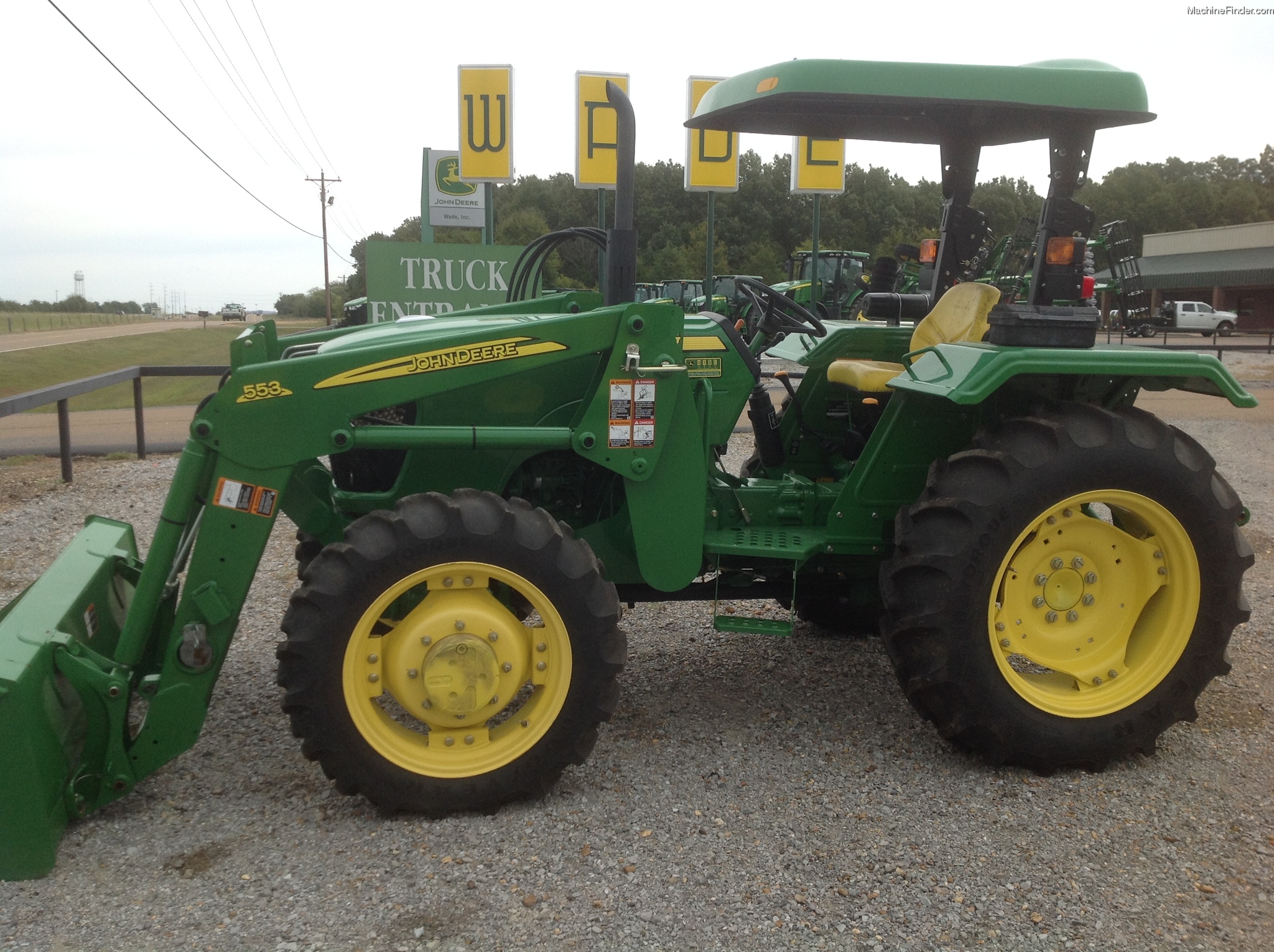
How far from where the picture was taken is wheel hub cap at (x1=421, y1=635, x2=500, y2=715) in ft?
9.72

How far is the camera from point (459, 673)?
117 inches

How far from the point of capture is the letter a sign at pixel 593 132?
11.3 meters

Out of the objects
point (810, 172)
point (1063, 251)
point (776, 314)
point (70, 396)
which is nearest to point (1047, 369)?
point (1063, 251)

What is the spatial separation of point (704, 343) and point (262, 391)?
4.82ft

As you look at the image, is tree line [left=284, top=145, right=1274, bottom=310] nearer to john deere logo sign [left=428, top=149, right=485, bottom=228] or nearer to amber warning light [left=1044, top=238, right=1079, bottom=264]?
john deere logo sign [left=428, top=149, right=485, bottom=228]

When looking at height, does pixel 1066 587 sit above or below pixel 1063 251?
below

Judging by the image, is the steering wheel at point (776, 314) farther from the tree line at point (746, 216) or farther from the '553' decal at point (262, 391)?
the tree line at point (746, 216)

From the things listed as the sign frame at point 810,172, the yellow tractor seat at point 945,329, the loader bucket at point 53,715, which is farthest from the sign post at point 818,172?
the loader bucket at point 53,715

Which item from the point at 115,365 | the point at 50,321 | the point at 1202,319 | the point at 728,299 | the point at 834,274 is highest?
the point at 834,274

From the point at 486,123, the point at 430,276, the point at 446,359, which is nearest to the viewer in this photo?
the point at 446,359

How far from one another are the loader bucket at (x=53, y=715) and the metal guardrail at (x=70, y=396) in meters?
2.67

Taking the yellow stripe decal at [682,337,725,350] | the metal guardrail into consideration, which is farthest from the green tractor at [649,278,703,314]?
the yellow stripe decal at [682,337,725,350]

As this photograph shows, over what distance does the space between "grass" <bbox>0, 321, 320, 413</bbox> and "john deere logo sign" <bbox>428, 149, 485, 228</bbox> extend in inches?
158

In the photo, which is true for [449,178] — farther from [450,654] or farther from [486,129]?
[450,654]
